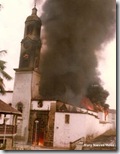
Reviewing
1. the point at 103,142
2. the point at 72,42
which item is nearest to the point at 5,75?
the point at 72,42

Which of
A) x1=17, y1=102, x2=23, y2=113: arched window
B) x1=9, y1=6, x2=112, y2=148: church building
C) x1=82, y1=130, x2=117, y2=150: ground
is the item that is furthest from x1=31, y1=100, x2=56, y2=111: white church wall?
x1=82, y1=130, x2=117, y2=150: ground

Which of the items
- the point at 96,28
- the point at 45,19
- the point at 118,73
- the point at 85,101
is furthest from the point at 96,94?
the point at 45,19

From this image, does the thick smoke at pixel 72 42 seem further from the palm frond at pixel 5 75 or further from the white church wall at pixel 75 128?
the palm frond at pixel 5 75

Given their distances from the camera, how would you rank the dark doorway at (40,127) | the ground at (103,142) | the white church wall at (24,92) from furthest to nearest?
the white church wall at (24,92)
the dark doorway at (40,127)
the ground at (103,142)

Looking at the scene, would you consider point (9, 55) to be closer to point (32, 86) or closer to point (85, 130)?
point (32, 86)

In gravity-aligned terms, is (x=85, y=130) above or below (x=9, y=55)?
below

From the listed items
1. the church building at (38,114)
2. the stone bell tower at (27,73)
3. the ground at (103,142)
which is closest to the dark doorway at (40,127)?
the church building at (38,114)

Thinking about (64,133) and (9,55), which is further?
(9,55)
